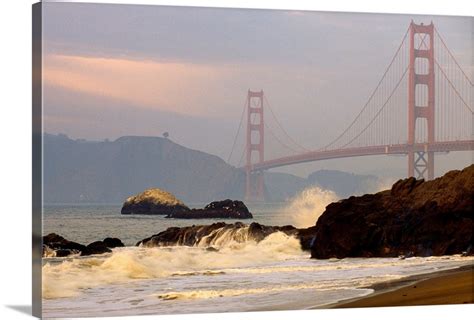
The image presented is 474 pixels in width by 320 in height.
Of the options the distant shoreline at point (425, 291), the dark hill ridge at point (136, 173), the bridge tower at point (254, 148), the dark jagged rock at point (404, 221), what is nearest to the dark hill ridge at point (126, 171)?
the dark hill ridge at point (136, 173)

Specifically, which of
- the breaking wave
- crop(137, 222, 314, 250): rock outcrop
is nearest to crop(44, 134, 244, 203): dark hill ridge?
crop(137, 222, 314, 250): rock outcrop

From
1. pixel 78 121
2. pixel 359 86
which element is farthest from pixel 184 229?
pixel 359 86

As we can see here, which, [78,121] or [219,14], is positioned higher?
[219,14]

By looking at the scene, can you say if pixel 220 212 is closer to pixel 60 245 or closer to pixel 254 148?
pixel 254 148

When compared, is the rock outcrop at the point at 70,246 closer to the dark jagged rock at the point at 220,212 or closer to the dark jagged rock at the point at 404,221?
the dark jagged rock at the point at 220,212

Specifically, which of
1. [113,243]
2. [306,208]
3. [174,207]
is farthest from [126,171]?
[306,208]

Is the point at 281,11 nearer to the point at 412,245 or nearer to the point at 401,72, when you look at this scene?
the point at 401,72

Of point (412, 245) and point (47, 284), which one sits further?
point (412, 245)
